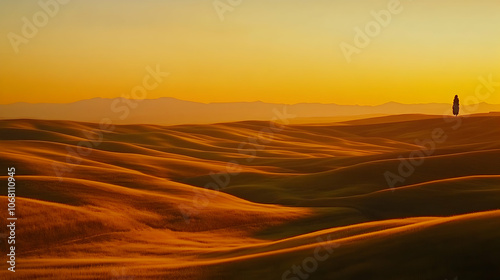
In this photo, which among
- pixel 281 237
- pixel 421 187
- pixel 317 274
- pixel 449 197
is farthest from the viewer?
pixel 421 187

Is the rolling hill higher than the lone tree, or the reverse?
the lone tree

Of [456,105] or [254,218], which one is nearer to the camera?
[254,218]

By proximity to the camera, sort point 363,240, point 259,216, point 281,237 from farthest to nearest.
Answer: point 259,216 → point 281,237 → point 363,240

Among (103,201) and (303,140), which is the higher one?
(303,140)

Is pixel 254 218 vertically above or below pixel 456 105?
below

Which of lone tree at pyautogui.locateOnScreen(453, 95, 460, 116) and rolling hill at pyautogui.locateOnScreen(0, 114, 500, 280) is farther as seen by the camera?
lone tree at pyautogui.locateOnScreen(453, 95, 460, 116)

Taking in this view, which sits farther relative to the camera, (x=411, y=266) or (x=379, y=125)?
(x=379, y=125)

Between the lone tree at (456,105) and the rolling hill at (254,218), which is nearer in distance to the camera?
the rolling hill at (254,218)

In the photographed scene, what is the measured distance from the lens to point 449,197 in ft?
155

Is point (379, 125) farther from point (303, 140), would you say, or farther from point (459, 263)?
point (459, 263)

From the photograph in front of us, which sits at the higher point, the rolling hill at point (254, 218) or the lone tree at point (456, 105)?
the lone tree at point (456, 105)

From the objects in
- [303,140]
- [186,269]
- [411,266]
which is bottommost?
[186,269]

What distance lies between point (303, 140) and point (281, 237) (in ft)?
409

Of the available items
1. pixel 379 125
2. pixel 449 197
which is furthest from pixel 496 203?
pixel 379 125
